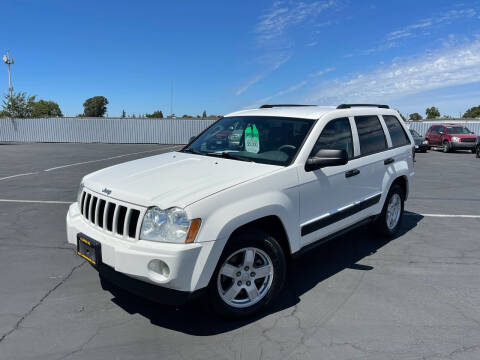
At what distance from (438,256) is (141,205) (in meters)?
3.89

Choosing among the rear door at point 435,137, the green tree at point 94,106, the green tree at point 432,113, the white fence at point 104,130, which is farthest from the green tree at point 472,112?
the green tree at point 94,106

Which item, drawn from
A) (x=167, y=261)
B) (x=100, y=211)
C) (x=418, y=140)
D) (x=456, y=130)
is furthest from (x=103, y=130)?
(x=167, y=261)

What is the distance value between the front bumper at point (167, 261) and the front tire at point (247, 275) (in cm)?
23

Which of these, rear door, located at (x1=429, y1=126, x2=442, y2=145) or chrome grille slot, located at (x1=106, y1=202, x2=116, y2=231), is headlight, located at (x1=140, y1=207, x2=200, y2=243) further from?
rear door, located at (x1=429, y1=126, x2=442, y2=145)

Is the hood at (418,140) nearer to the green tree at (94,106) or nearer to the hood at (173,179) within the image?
the hood at (173,179)

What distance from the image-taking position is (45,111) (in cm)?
A: 9619

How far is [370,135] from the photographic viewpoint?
4.71m

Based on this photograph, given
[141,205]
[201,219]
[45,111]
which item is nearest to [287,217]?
[201,219]

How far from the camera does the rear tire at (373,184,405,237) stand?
5137mm

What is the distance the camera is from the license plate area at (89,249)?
9.78 ft

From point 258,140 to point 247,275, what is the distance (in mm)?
1491

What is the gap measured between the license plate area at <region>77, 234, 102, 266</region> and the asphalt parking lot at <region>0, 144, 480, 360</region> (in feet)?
1.77

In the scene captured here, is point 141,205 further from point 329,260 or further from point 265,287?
point 329,260

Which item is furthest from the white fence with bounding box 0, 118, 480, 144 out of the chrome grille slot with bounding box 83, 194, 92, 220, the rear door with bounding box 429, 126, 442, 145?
the chrome grille slot with bounding box 83, 194, 92, 220
